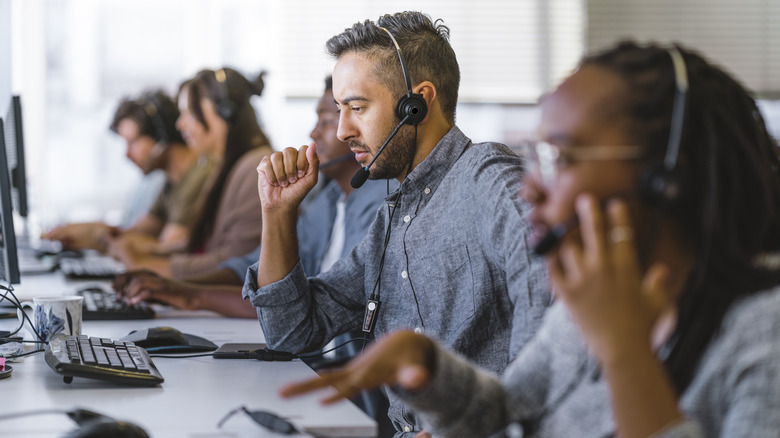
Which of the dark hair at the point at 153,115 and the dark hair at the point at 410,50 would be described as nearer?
the dark hair at the point at 410,50

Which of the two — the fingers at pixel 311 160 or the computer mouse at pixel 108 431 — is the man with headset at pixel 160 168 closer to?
the fingers at pixel 311 160

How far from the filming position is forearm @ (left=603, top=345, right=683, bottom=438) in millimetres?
677

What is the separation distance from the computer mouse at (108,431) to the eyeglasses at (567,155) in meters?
0.48

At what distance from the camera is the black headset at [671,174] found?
697 millimetres

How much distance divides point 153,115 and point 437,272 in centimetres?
291

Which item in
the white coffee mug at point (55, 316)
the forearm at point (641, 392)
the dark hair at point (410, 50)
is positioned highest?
the dark hair at point (410, 50)

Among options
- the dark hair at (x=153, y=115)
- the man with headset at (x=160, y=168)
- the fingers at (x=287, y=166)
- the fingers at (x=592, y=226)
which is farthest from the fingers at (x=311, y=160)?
the dark hair at (x=153, y=115)

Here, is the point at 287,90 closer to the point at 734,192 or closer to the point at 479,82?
the point at 479,82

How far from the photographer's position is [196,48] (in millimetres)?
4129

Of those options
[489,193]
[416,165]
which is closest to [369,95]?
[416,165]

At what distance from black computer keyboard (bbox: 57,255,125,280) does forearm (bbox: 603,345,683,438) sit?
7.11 feet

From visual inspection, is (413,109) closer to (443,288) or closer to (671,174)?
(443,288)

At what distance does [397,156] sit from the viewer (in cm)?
145

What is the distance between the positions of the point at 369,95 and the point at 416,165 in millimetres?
151
